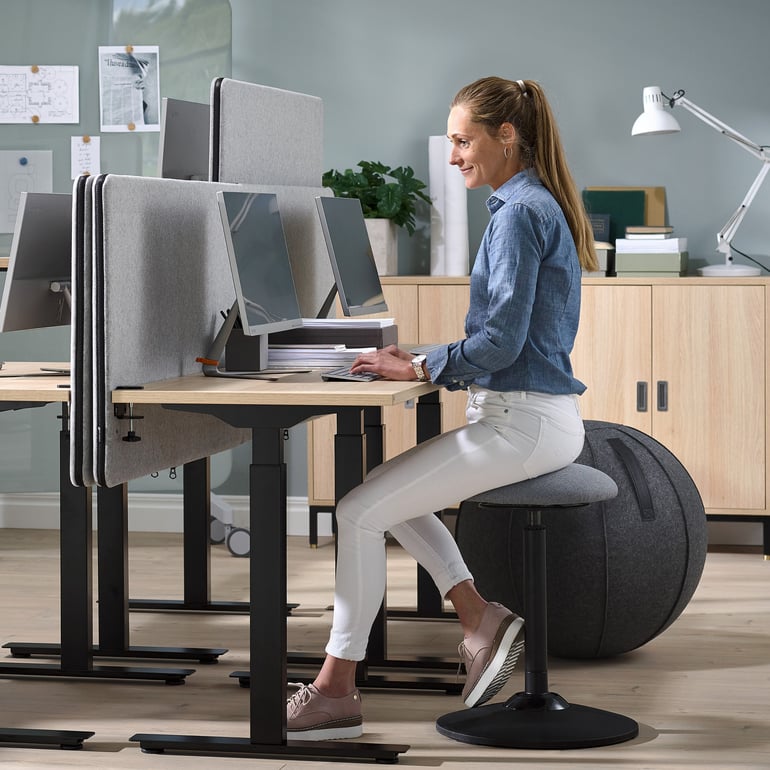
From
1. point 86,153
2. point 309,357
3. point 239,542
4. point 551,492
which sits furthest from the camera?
point 86,153

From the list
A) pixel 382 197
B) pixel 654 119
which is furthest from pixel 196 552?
pixel 654 119

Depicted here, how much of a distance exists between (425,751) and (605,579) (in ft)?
2.20

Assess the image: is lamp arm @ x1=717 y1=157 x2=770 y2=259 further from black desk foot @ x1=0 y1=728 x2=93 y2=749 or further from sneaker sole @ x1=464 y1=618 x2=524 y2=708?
black desk foot @ x1=0 y1=728 x2=93 y2=749

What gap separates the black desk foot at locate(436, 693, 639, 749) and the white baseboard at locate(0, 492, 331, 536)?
2209 mm

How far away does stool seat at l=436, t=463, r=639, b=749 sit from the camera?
2564mm

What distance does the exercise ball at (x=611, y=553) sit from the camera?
10.0 ft

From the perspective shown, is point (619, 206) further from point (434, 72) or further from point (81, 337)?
point (81, 337)

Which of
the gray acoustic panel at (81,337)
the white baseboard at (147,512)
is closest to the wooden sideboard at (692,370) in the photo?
the white baseboard at (147,512)

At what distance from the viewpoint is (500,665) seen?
105 inches

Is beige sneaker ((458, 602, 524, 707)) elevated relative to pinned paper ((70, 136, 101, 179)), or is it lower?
lower

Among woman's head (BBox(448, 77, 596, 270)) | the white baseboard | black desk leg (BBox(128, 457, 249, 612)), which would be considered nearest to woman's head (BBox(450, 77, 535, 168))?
woman's head (BBox(448, 77, 596, 270))

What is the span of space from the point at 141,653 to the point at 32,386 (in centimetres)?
87

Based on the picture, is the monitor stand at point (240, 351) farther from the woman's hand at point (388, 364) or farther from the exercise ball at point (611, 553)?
the exercise ball at point (611, 553)

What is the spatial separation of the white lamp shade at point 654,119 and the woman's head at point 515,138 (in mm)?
1901
